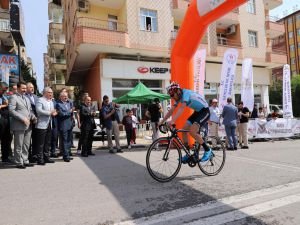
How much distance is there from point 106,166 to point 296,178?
13.9ft

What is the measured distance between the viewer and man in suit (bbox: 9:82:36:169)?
764 centimetres

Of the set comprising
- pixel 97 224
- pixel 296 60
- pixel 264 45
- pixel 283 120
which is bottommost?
pixel 97 224

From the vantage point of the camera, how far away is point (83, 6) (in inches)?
928

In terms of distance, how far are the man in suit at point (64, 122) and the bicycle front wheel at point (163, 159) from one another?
11.8 ft

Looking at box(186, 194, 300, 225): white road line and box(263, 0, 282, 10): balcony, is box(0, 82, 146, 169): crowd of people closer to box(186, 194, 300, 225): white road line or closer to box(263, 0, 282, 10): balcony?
box(186, 194, 300, 225): white road line

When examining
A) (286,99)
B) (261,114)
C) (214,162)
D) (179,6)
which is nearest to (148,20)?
(179,6)

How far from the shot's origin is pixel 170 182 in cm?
601

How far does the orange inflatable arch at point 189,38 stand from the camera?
10.3 m

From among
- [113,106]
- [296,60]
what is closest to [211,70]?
[113,106]

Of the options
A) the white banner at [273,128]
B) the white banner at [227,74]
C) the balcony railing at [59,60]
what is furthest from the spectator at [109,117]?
the balcony railing at [59,60]

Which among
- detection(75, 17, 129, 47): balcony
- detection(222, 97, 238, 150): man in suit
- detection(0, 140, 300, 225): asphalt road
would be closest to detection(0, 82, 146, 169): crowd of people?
detection(0, 140, 300, 225): asphalt road

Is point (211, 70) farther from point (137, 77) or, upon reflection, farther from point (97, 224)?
point (97, 224)

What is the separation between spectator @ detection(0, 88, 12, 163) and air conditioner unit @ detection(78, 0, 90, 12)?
16.7 metres

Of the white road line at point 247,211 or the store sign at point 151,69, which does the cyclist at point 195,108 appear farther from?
the store sign at point 151,69
